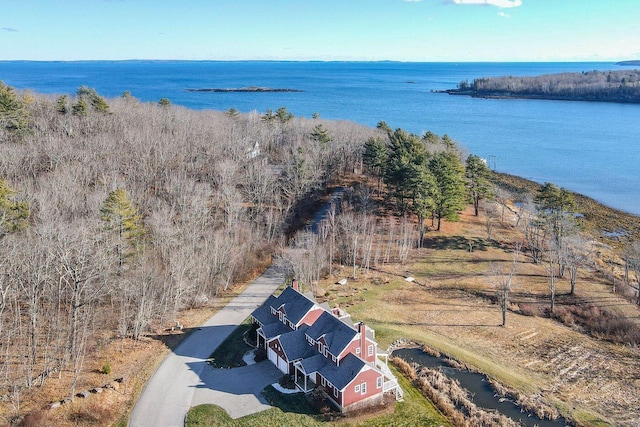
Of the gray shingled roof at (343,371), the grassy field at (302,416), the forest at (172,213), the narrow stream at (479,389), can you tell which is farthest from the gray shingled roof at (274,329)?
the narrow stream at (479,389)

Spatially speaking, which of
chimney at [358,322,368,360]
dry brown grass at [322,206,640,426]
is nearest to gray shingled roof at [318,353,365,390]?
chimney at [358,322,368,360]

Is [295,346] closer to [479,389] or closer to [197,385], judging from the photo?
[197,385]

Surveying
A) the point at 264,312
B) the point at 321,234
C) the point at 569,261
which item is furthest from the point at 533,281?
the point at 264,312

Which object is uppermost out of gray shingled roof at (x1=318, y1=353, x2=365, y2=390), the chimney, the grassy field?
the chimney

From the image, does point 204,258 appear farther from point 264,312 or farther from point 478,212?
point 478,212

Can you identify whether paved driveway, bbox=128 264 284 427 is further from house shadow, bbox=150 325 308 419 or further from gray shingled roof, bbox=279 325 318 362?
gray shingled roof, bbox=279 325 318 362

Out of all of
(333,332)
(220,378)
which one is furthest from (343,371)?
(220,378)

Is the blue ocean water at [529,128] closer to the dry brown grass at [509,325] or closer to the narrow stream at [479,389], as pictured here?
the dry brown grass at [509,325]
